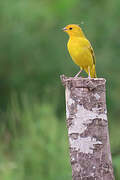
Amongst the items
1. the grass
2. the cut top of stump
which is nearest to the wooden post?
the cut top of stump

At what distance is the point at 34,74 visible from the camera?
1303 centimetres

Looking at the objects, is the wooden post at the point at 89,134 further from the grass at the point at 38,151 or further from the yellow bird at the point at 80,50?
the grass at the point at 38,151

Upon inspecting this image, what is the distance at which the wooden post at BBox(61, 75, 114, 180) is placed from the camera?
4109mm

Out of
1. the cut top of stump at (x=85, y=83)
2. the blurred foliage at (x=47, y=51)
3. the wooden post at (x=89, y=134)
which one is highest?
the blurred foliage at (x=47, y=51)

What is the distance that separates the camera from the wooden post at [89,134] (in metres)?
4.11

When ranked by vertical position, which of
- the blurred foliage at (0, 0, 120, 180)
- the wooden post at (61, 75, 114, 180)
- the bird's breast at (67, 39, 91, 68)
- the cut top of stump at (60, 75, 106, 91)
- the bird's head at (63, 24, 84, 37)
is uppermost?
the blurred foliage at (0, 0, 120, 180)

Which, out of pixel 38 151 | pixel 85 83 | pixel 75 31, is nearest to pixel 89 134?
pixel 85 83

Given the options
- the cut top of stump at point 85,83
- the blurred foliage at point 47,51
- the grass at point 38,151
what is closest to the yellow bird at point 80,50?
the grass at point 38,151

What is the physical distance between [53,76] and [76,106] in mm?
8741

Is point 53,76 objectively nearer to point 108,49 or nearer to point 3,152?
point 108,49

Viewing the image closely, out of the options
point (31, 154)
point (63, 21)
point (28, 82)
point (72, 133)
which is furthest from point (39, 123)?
point (63, 21)

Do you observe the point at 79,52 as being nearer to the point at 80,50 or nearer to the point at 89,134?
the point at 80,50

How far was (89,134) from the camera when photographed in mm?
4117

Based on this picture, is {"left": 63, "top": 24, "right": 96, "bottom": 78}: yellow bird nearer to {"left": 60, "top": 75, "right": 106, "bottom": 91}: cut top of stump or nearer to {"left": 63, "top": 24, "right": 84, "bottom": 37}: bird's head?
{"left": 63, "top": 24, "right": 84, "bottom": 37}: bird's head
